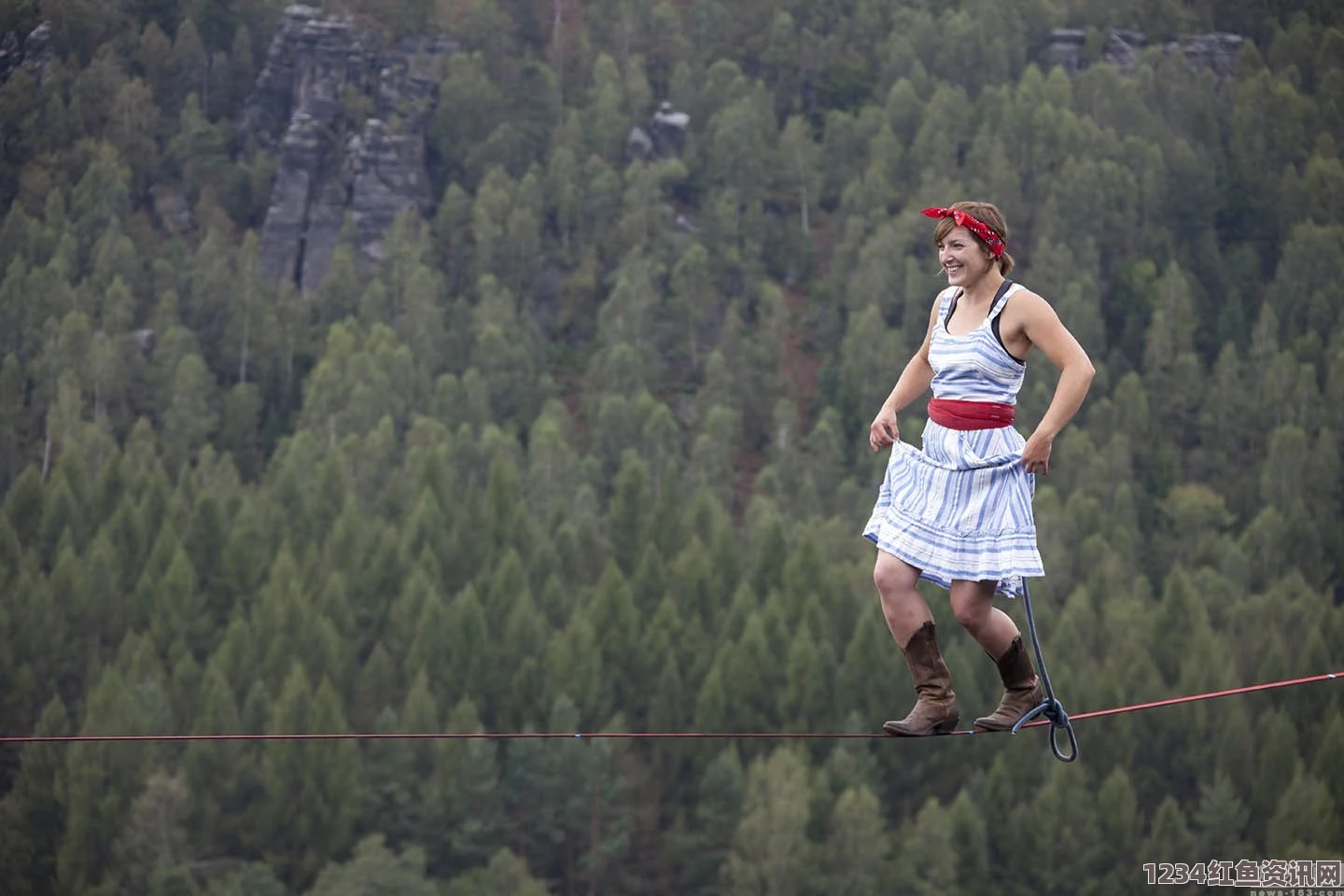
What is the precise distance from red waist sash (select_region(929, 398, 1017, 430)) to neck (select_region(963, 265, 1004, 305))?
1.38 feet

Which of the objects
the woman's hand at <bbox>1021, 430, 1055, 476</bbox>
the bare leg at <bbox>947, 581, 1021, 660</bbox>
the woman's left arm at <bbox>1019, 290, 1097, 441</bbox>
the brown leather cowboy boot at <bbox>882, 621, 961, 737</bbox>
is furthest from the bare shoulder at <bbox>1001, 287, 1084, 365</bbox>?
the brown leather cowboy boot at <bbox>882, 621, 961, 737</bbox>

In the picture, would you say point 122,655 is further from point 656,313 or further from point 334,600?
point 656,313

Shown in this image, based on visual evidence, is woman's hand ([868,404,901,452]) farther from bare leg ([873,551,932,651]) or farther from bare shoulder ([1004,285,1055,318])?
bare shoulder ([1004,285,1055,318])

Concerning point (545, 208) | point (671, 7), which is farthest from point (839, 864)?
point (671, 7)

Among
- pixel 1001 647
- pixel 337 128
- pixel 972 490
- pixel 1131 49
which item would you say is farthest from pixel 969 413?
pixel 1131 49

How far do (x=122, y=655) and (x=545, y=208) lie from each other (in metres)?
55.2

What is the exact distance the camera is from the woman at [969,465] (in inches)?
389

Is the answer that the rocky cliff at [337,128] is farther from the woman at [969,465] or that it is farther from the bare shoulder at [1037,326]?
the bare shoulder at [1037,326]

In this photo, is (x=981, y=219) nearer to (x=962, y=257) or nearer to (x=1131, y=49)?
(x=962, y=257)

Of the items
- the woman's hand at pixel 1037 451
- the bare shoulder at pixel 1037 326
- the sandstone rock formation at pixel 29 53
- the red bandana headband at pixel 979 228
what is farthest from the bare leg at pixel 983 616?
the sandstone rock formation at pixel 29 53

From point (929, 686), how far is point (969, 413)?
117 cm

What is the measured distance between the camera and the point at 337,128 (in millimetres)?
139625

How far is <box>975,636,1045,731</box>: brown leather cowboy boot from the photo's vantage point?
1041 centimetres

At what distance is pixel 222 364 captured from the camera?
122 m
